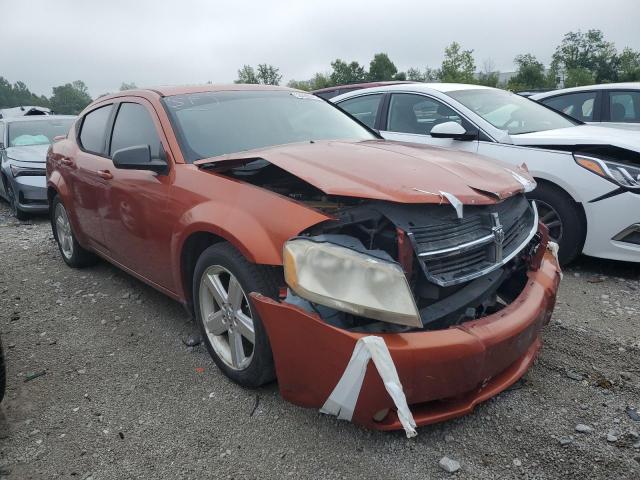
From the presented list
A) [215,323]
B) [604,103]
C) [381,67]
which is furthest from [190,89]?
[381,67]

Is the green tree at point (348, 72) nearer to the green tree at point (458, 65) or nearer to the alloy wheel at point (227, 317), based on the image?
the green tree at point (458, 65)

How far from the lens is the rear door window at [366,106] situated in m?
5.69

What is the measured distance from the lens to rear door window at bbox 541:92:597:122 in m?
6.70

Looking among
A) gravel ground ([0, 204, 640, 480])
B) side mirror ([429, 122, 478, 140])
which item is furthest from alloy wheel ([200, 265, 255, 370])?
side mirror ([429, 122, 478, 140])

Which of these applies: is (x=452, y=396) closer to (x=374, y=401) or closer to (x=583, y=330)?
(x=374, y=401)

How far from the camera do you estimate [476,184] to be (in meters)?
2.41

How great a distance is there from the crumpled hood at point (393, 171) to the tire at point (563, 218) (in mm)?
1375

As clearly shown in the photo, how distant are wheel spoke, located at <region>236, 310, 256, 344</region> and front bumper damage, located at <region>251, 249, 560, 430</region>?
285 millimetres

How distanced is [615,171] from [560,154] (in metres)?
0.43

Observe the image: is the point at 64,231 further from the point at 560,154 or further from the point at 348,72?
the point at 348,72

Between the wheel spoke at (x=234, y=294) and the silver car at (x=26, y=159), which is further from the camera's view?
the silver car at (x=26, y=159)

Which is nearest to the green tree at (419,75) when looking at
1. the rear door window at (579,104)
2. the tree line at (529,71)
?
the tree line at (529,71)

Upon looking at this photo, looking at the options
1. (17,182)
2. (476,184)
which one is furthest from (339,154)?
(17,182)

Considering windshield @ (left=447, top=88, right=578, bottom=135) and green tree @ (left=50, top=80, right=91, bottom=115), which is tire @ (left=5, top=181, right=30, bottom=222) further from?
green tree @ (left=50, top=80, right=91, bottom=115)
